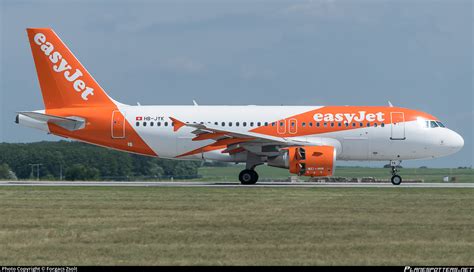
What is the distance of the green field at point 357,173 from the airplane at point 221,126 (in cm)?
476

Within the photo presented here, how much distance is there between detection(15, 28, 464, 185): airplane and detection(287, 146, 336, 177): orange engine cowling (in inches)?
64.6

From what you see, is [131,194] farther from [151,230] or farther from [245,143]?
[151,230]

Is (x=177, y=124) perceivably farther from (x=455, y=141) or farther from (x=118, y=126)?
(x=455, y=141)

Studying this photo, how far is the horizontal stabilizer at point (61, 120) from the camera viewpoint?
140 ft

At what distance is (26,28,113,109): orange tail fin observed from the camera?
43.6 m

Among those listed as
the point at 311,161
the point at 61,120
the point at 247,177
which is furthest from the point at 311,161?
the point at 61,120

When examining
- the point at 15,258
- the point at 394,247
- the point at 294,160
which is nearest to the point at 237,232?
the point at 394,247

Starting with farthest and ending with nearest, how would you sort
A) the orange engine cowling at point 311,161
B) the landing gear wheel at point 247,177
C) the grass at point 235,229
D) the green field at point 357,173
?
the green field at point 357,173
the landing gear wheel at point 247,177
the orange engine cowling at point 311,161
the grass at point 235,229

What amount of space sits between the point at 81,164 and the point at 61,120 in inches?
656

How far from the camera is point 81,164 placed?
59.1m
